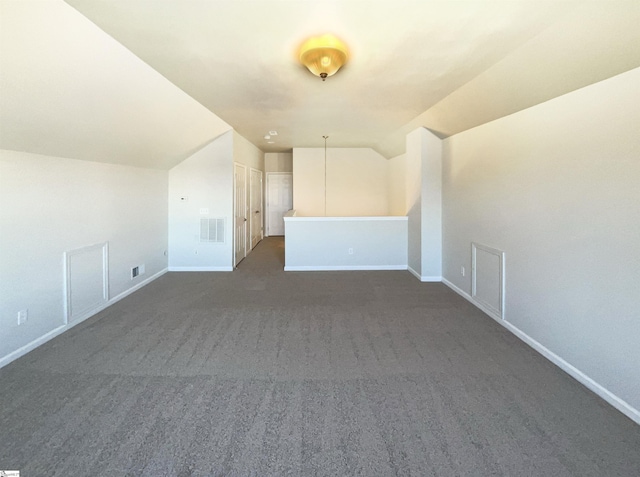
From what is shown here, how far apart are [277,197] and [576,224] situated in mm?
7789

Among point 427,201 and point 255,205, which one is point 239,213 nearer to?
point 255,205

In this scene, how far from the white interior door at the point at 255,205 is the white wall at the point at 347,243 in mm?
2049

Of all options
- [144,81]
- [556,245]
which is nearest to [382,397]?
[556,245]

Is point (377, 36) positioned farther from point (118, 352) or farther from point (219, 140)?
point (219, 140)

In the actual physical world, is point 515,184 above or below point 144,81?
below

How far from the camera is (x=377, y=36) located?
229cm

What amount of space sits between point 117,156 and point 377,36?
3.26 metres

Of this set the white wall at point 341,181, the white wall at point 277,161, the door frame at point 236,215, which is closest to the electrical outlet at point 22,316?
A: the door frame at point 236,215

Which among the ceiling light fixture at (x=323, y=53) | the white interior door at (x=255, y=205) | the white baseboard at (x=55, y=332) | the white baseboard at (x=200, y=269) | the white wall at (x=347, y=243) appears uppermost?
the ceiling light fixture at (x=323, y=53)

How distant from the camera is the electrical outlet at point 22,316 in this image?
268 cm

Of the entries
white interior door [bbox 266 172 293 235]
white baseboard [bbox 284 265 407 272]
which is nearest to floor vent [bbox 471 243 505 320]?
white baseboard [bbox 284 265 407 272]

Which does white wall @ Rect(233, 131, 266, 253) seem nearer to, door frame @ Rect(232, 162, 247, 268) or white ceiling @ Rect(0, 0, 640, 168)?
door frame @ Rect(232, 162, 247, 268)

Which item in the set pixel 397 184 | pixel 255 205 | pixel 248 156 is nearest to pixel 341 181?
pixel 397 184

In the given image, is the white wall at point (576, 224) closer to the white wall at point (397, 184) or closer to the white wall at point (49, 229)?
the white wall at point (397, 184)
